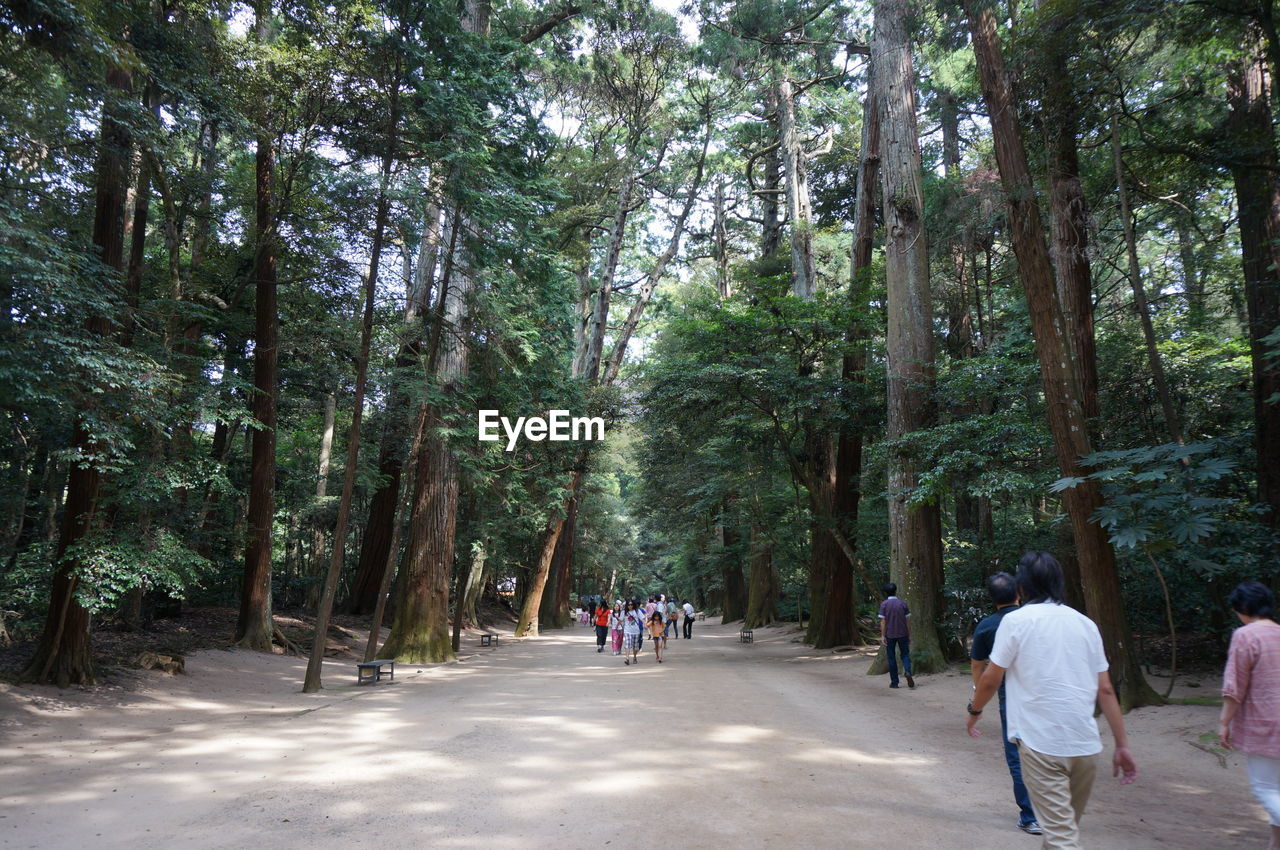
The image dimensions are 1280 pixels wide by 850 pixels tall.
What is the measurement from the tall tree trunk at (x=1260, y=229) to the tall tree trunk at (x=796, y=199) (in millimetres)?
9518

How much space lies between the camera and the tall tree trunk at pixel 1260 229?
27.9 ft

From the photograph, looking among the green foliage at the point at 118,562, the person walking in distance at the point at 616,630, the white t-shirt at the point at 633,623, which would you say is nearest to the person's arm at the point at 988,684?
the green foliage at the point at 118,562

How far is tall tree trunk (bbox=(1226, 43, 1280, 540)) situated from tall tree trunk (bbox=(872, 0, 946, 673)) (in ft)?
15.0

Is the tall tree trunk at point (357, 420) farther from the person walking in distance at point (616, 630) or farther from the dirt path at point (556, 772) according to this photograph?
the person walking in distance at point (616, 630)

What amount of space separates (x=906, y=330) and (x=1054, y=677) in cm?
1130

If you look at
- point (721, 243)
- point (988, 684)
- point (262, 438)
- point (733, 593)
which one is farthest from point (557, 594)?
point (988, 684)

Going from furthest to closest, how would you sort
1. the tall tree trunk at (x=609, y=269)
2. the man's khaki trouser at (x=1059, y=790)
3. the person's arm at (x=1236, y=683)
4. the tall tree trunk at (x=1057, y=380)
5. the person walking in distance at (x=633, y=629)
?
the tall tree trunk at (x=609, y=269), the person walking in distance at (x=633, y=629), the tall tree trunk at (x=1057, y=380), the person's arm at (x=1236, y=683), the man's khaki trouser at (x=1059, y=790)

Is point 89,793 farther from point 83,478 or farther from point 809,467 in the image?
point 809,467

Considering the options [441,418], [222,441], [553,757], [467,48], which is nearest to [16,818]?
[553,757]

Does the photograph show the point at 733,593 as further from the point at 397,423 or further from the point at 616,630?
the point at 397,423

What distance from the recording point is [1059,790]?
3275 mm

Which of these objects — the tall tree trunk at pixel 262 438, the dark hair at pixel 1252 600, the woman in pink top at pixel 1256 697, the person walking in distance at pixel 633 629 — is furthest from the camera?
the person walking in distance at pixel 633 629

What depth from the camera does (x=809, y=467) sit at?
18.3 metres

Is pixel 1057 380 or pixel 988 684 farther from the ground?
pixel 1057 380
